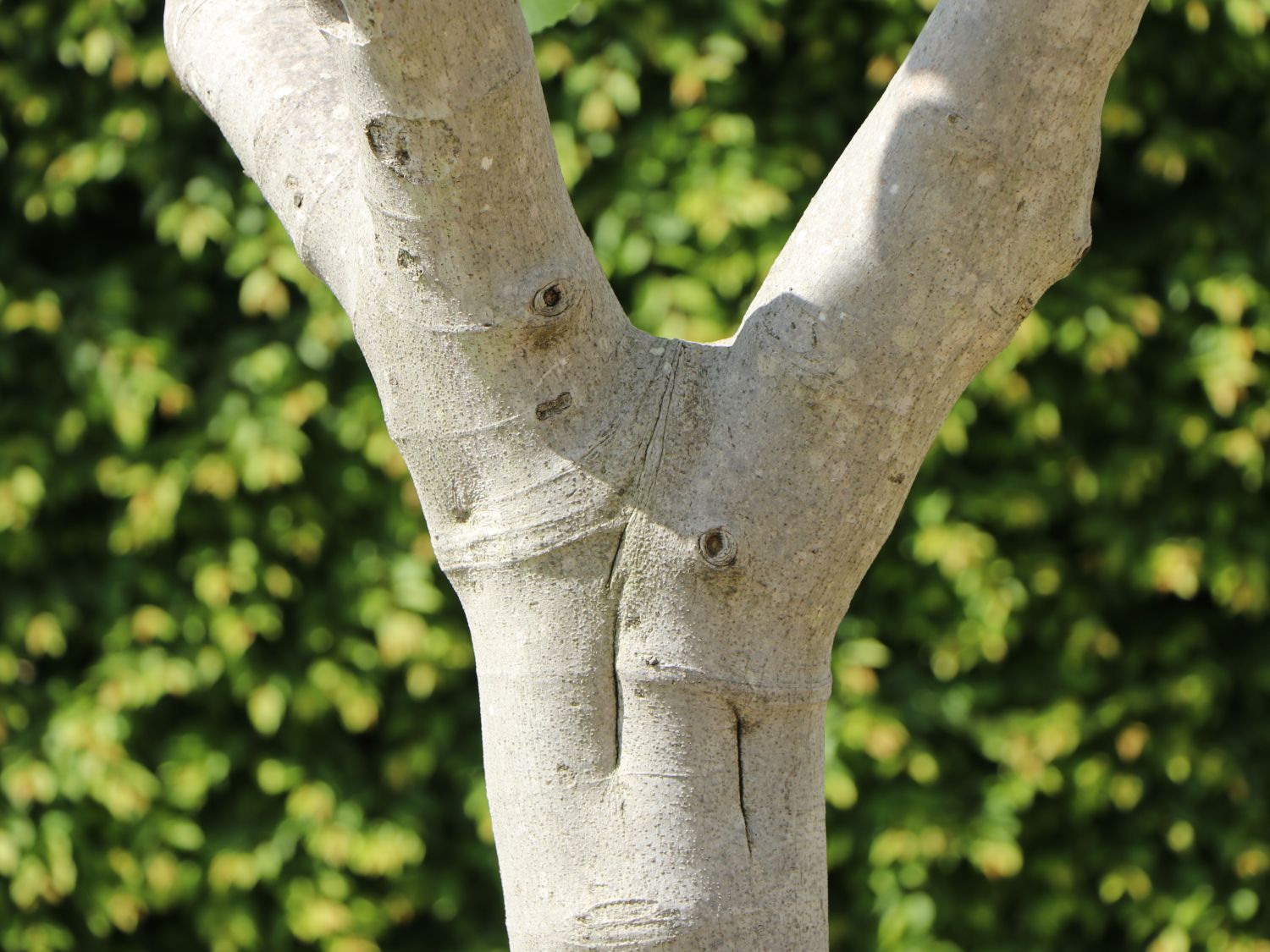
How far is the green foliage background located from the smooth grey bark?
6.25 ft

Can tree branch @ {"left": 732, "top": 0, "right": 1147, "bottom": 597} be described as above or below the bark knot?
above

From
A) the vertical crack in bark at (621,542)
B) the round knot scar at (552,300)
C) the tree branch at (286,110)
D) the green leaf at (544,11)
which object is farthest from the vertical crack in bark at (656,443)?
the green leaf at (544,11)

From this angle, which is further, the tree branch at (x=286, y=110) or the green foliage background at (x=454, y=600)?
the green foliage background at (x=454, y=600)

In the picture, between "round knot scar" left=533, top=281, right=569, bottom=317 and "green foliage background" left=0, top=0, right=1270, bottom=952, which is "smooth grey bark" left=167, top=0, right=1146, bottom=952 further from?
"green foliage background" left=0, top=0, right=1270, bottom=952

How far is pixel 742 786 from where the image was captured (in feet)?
3.39

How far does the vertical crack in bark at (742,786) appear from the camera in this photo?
3.36 feet

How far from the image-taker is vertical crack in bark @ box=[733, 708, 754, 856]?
102 centimetres

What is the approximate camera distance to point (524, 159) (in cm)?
97

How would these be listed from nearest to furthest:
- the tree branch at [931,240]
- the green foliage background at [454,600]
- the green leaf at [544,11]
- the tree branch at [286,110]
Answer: the tree branch at [931,240], the tree branch at [286,110], the green leaf at [544,11], the green foliage background at [454,600]

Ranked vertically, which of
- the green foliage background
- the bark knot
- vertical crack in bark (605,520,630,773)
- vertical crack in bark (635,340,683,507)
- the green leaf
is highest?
the green leaf

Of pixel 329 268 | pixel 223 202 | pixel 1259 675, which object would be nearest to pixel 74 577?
pixel 223 202

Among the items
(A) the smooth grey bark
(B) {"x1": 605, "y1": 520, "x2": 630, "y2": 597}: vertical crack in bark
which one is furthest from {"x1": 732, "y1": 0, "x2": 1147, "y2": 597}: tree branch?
(B) {"x1": 605, "y1": 520, "x2": 630, "y2": 597}: vertical crack in bark

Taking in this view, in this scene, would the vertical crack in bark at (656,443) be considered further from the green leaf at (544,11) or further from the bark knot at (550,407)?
the green leaf at (544,11)

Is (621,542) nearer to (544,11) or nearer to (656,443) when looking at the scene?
(656,443)
